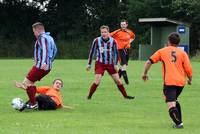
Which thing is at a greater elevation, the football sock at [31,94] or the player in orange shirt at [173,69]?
the player in orange shirt at [173,69]

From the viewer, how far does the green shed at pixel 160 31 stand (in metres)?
49.5

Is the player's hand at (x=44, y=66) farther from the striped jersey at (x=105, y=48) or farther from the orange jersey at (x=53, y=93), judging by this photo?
the striped jersey at (x=105, y=48)

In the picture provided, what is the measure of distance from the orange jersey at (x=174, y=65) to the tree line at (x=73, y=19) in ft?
160

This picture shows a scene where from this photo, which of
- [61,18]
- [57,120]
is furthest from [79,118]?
[61,18]

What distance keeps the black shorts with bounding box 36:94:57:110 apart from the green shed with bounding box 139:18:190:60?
36.6 metres

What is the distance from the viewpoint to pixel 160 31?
5181 centimetres

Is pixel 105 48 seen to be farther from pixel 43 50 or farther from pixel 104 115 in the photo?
pixel 104 115

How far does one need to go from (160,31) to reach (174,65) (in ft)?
135

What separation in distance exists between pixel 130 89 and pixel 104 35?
3513mm

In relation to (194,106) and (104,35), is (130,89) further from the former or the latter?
(194,106)

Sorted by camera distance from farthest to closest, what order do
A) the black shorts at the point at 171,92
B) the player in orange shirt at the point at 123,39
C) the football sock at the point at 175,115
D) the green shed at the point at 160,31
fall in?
the green shed at the point at 160,31
the player in orange shirt at the point at 123,39
the black shorts at the point at 171,92
the football sock at the point at 175,115

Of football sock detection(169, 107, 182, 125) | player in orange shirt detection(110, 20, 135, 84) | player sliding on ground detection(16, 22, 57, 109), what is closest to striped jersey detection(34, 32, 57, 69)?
player sliding on ground detection(16, 22, 57, 109)

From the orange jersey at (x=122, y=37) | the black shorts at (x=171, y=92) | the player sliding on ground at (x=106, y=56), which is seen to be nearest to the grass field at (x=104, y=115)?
the black shorts at (x=171, y=92)

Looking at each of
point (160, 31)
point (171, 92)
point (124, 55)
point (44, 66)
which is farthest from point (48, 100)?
point (160, 31)
